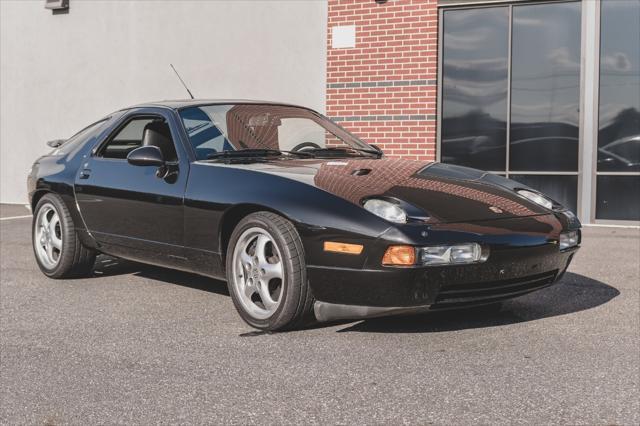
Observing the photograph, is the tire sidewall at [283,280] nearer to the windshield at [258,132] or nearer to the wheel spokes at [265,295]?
the wheel spokes at [265,295]

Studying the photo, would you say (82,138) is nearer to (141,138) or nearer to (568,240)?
(141,138)

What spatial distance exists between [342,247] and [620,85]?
24.3ft

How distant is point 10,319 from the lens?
16.8 feet

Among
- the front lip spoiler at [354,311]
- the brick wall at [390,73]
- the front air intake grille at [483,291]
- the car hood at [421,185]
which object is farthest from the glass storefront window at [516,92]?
the front lip spoiler at [354,311]

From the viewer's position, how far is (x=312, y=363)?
398cm

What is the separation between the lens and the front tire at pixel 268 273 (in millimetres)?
4406

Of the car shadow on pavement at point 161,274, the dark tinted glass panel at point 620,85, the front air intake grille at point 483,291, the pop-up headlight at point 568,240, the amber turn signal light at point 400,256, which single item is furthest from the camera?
the dark tinted glass panel at point 620,85

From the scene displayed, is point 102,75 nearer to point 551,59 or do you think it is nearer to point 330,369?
point 551,59

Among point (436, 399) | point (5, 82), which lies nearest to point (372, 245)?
point (436, 399)

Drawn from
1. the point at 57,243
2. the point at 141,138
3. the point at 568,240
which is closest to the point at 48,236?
the point at 57,243

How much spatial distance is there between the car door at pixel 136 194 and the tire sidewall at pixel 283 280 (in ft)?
1.96

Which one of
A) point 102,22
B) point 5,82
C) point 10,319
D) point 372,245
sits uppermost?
point 102,22

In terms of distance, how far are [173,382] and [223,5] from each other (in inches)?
383

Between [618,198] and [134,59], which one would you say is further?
[134,59]
